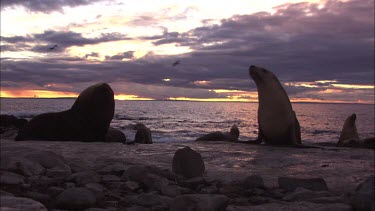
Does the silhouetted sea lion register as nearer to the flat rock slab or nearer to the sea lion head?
the sea lion head

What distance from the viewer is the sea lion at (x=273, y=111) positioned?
12.9m

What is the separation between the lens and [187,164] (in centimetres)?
626

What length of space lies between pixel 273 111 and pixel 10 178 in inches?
378

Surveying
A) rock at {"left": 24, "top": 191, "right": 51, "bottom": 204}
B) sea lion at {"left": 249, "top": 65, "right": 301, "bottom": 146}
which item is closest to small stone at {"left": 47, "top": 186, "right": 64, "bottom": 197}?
rock at {"left": 24, "top": 191, "right": 51, "bottom": 204}

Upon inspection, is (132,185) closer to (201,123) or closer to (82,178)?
(82,178)

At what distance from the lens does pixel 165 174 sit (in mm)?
5738

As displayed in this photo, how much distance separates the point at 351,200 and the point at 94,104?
33.0 feet

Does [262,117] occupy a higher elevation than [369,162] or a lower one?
higher

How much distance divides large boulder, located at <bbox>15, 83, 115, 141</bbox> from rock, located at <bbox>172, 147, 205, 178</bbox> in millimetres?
7264

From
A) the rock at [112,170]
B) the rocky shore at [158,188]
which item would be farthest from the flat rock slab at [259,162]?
the rock at [112,170]

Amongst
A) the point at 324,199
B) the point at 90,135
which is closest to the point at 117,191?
the point at 324,199

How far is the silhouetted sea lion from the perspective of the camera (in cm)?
1288

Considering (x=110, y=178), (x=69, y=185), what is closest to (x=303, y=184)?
(x=110, y=178)

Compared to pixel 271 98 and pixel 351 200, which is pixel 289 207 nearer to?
pixel 351 200
